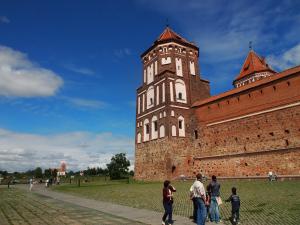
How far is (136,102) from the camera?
4088 centimetres

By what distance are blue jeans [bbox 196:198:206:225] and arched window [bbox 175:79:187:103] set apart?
27.8 meters

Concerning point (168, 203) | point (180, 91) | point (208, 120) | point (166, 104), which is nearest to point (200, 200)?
point (168, 203)

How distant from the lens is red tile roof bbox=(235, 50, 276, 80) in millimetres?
42469

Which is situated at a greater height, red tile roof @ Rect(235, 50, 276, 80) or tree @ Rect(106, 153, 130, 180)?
red tile roof @ Rect(235, 50, 276, 80)

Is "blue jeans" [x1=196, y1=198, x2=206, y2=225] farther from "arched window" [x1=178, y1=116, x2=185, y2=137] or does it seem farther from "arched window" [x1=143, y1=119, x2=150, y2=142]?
"arched window" [x1=143, y1=119, x2=150, y2=142]

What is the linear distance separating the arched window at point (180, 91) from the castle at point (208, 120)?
136mm

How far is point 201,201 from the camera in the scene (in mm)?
7891

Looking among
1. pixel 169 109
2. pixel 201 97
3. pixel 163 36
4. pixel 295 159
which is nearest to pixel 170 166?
pixel 169 109

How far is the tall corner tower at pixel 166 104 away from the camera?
1312 inches

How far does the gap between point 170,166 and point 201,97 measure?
35.9 feet

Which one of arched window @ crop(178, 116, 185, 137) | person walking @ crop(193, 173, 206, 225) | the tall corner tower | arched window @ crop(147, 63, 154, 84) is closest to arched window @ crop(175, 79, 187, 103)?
the tall corner tower

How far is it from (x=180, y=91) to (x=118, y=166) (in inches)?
1033

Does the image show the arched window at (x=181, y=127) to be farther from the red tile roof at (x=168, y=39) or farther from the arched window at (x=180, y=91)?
the red tile roof at (x=168, y=39)

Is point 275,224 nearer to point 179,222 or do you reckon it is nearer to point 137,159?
point 179,222
